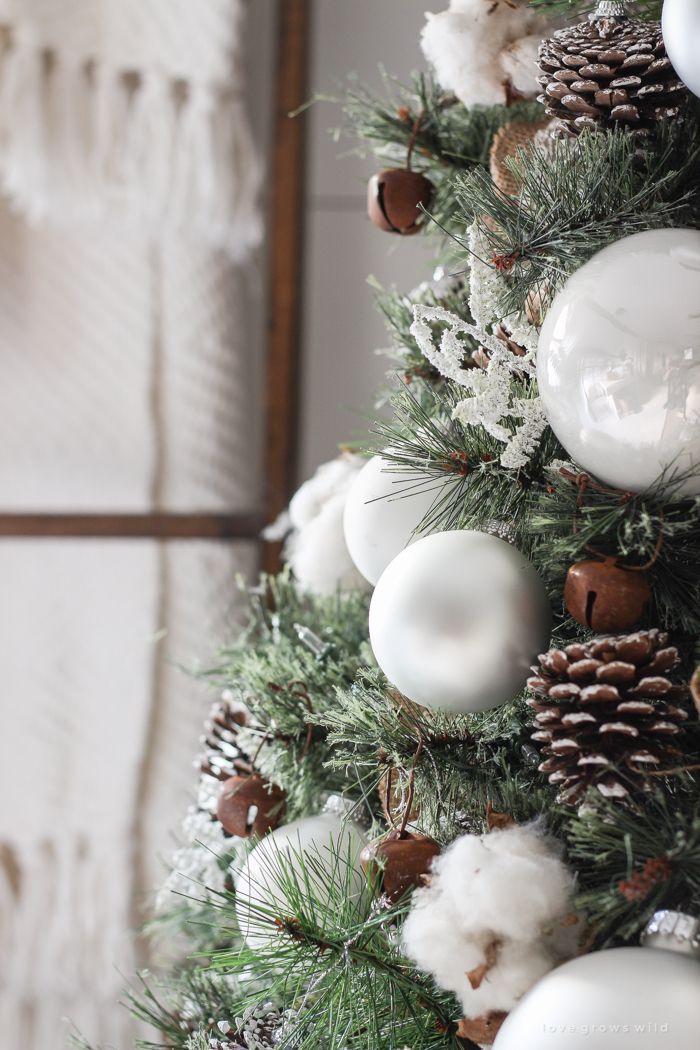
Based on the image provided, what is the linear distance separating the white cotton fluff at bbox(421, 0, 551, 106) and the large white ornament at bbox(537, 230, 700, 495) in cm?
14

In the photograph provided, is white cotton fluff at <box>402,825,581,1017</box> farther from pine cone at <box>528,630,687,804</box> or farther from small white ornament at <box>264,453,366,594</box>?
small white ornament at <box>264,453,366,594</box>

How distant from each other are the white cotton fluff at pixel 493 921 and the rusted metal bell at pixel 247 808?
138 mm

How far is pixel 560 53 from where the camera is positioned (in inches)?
14.5

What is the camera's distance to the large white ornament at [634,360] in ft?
1.03

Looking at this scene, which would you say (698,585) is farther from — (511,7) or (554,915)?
(511,7)

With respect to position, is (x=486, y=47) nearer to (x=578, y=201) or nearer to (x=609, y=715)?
(x=578, y=201)

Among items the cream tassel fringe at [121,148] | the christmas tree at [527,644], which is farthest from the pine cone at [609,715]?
the cream tassel fringe at [121,148]

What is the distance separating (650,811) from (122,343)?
70 cm

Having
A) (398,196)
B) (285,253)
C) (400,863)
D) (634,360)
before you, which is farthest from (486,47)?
(285,253)

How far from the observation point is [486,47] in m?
0.43

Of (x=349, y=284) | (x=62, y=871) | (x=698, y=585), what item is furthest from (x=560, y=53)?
(x=62, y=871)

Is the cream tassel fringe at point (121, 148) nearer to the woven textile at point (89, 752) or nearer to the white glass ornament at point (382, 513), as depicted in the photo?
the woven textile at point (89, 752)

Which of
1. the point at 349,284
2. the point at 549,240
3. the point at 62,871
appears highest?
the point at 549,240

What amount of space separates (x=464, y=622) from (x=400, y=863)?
9 cm
